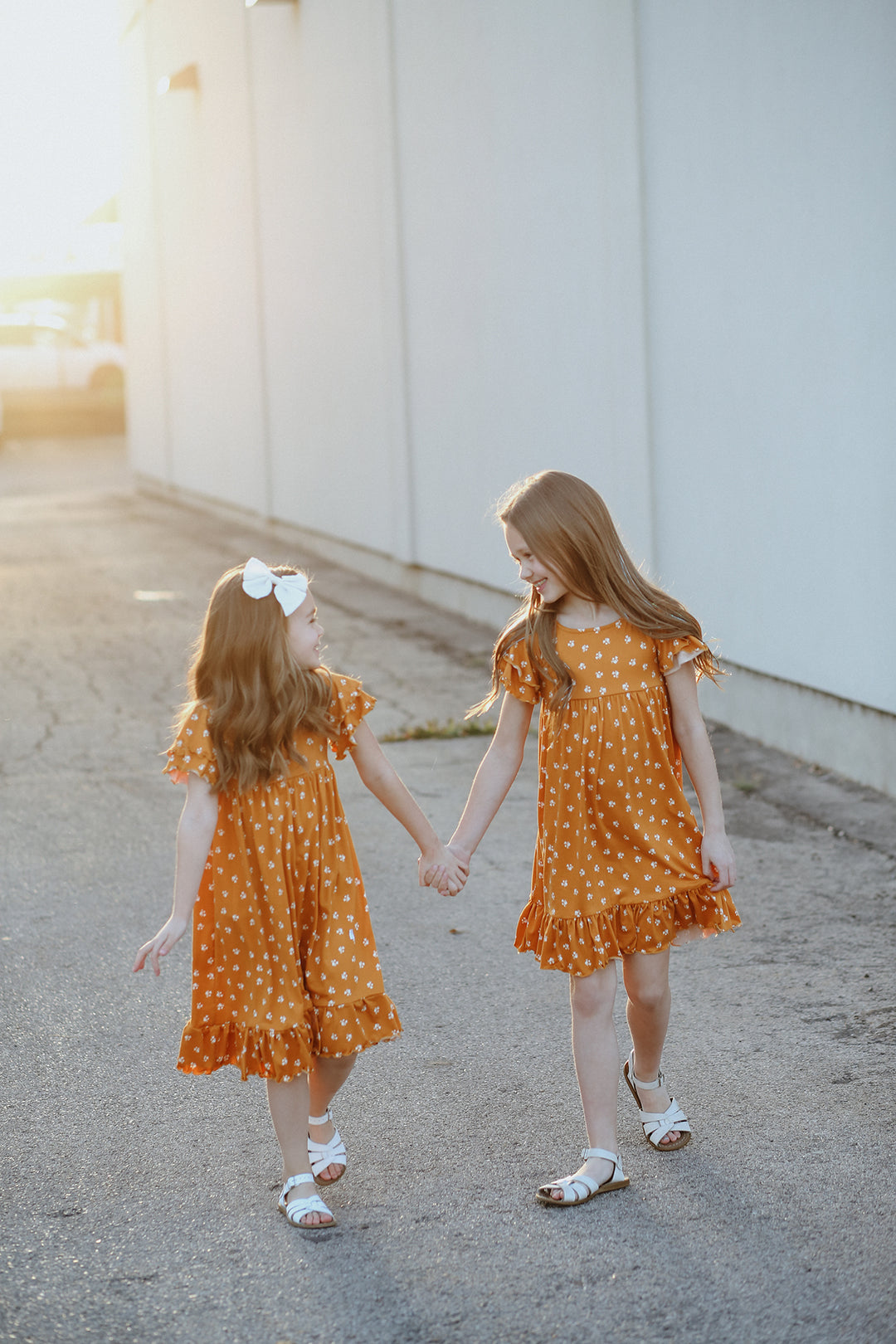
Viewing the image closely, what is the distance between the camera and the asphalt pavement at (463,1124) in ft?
8.42

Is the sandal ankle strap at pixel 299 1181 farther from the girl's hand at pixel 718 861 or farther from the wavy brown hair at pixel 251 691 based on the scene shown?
the girl's hand at pixel 718 861

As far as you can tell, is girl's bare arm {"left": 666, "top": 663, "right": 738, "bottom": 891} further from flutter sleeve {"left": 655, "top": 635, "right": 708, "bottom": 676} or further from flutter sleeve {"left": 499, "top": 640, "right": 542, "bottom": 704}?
flutter sleeve {"left": 499, "top": 640, "right": 542, "bottom": 704}

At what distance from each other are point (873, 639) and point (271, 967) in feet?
11.0

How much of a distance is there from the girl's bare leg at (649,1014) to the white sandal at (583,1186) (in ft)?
0.68

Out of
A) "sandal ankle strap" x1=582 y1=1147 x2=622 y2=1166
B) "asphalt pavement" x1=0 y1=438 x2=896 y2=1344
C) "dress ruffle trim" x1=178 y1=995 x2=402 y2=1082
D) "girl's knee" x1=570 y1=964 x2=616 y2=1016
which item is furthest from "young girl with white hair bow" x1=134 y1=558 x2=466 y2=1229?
"sandal ankle strap" x1=582 y1=1147 x2=622 y2=1166

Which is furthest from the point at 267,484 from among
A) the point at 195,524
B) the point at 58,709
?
the point at 58,709

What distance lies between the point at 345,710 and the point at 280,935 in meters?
0.44

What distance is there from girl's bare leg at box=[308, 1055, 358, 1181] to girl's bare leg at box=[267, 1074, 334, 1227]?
0.24 feet

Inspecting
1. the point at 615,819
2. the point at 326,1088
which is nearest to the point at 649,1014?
the point at 615,819

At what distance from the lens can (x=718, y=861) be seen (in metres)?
2.96

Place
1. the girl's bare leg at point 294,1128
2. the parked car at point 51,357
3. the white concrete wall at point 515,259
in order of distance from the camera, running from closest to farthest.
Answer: the girl's bare leg at point 294,1128 → the white concrete wall at point 515,259 → the parked car at point 51,357

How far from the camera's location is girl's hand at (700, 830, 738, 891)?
2.97 m

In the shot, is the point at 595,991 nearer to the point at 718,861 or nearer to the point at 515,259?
the point at 718,861

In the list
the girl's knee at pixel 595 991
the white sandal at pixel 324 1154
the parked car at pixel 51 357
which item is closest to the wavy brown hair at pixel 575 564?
the girl's knee at pixel 595 991
